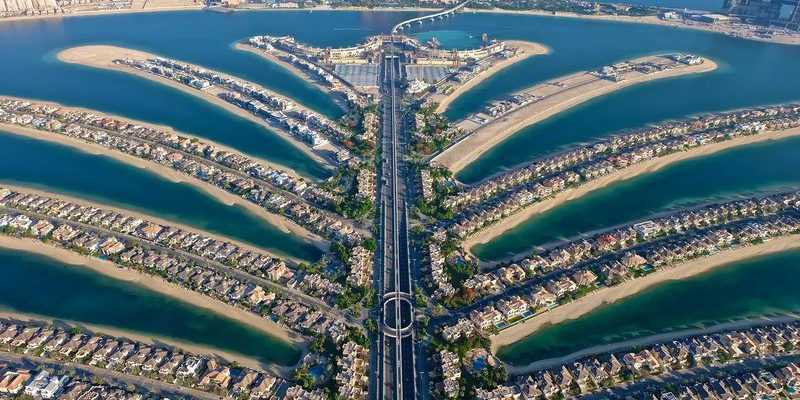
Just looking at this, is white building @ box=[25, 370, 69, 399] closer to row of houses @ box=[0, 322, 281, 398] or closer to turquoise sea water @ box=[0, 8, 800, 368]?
row of houses @ box=[0, 322, 281, 398]

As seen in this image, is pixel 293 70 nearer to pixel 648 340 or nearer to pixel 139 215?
pixel 139 215

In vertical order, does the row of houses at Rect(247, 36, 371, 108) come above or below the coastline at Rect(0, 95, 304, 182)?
above

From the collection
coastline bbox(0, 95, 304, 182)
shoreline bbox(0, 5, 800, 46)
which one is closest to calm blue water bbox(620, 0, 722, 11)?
shoreline bbox(0, 5, 800, 46)

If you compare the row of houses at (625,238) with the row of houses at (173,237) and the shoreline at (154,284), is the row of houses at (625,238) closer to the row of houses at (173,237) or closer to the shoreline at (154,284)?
the row of houses at (173,237)

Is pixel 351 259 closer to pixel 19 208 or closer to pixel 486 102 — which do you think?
pixel 19 208

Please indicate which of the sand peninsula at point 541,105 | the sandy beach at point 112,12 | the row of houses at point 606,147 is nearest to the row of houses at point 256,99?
the sand peninsula at point 541,105

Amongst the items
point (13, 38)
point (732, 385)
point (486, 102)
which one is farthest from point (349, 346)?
point (13, 38)
